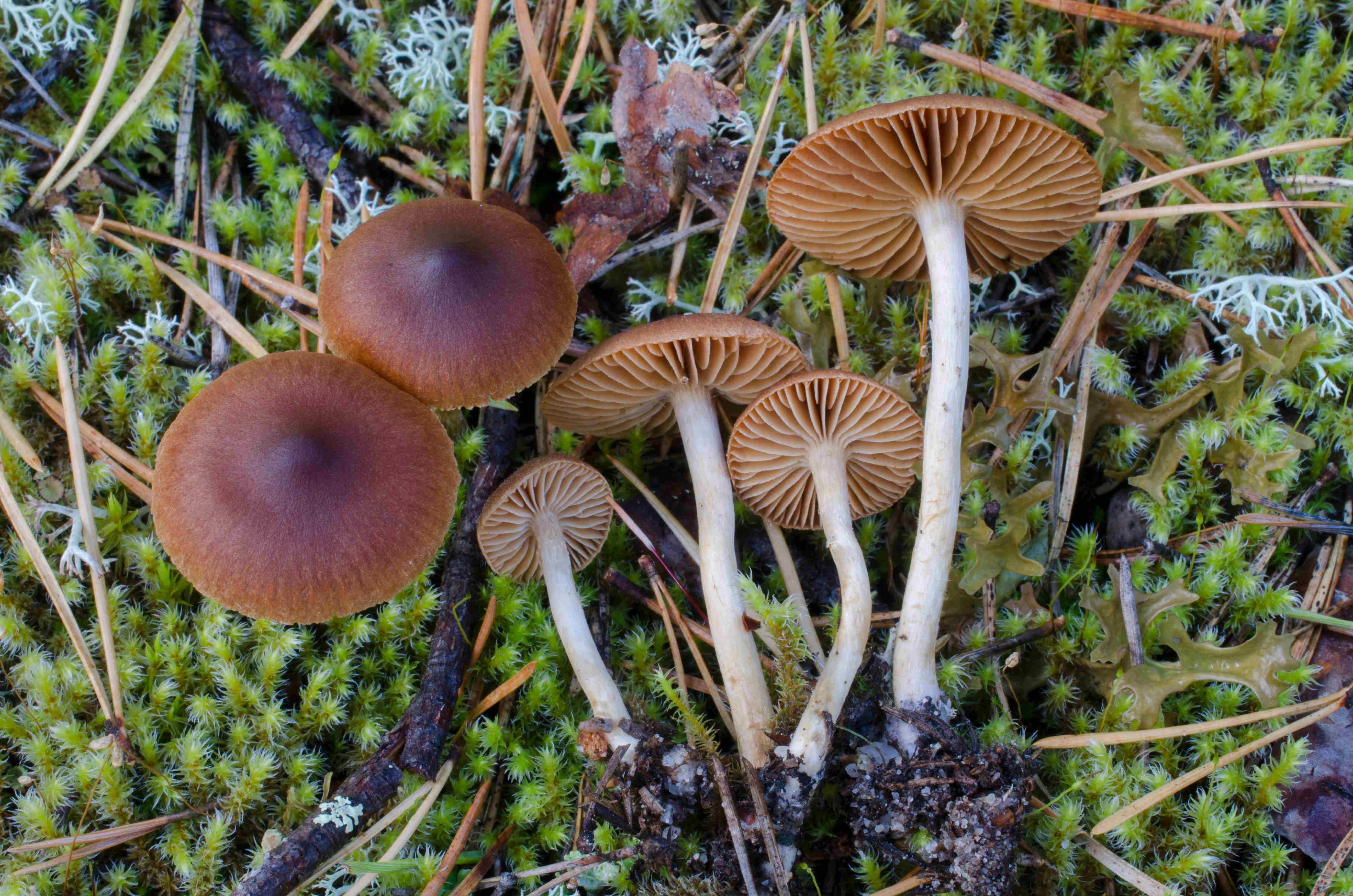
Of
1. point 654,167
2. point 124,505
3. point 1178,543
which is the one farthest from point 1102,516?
point 124,505

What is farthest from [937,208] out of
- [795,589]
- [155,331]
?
[155,331]

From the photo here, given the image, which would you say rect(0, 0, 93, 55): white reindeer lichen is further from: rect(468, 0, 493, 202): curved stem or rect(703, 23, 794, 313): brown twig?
rect(703, 23, 794, 313): brown twig

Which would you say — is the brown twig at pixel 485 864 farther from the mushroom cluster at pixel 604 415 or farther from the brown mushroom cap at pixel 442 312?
the brown mushroom cap at pixel 442 312

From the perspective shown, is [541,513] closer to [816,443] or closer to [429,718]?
A: [429,718]

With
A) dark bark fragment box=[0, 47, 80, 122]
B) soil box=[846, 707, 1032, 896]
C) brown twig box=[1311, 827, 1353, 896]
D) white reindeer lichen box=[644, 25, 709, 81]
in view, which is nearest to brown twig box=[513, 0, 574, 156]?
white reindeer lichen box=[644, 25, 709, 81]

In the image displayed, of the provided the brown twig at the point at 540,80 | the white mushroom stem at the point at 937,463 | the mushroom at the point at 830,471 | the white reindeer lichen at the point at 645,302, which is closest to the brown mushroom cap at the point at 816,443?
the mushroom at the point at 830,471

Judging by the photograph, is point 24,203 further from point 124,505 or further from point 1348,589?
point 1348,589

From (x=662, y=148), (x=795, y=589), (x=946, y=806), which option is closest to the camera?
(x=946, y=806)
